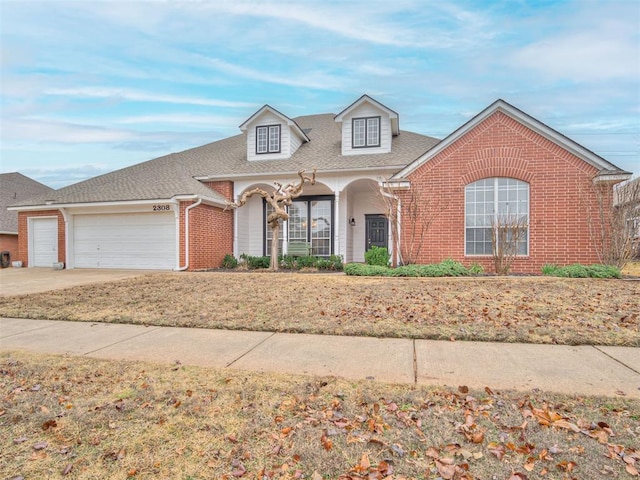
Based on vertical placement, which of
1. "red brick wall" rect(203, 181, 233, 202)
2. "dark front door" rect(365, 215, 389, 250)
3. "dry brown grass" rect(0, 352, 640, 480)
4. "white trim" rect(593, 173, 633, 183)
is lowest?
"dry brown grass" rect(0, 352, 640, 480)

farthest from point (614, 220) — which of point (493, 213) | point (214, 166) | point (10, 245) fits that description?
point (10, 245)

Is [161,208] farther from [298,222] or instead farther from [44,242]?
[44,242]

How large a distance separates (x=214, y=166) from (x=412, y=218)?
961 cm

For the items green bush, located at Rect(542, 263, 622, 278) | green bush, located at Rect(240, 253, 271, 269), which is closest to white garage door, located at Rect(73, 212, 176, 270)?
green bush, located at Rect(240, 253, 271, 269)

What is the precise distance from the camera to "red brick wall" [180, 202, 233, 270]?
14.5 metres

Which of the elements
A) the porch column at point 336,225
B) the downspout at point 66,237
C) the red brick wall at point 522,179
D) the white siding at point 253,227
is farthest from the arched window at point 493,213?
the downspout at point 66,237

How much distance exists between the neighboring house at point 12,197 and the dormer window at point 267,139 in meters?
15.1

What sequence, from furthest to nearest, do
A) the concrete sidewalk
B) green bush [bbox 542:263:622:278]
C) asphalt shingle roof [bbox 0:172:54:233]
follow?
asphalt shingle roof [bbox 0:172:54:233], green bush [bbox 542:263:622:278], the concrete sidewalk

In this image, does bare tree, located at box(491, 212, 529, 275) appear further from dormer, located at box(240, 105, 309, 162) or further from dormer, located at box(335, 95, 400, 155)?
dormer, located at box(240, 105, 309, 162)

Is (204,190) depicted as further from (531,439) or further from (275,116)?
(531,439)

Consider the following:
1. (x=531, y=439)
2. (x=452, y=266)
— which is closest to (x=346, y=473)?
(x=531, y=439)

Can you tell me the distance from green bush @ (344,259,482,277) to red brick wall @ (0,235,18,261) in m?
19.9

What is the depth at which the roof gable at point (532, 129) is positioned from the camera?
Result: 11391 mm

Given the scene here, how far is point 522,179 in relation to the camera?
12.0 meters
